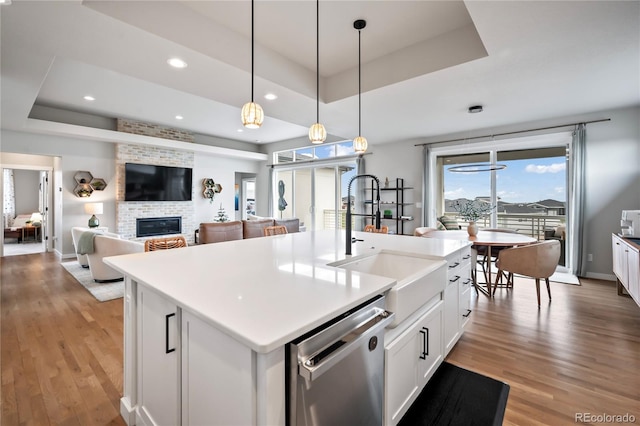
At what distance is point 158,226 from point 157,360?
23.3 ft

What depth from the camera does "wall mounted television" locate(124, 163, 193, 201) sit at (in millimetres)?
6777

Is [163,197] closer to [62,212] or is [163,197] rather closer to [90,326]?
[62,212]

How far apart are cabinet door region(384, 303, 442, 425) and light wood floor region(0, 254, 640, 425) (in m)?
0.56

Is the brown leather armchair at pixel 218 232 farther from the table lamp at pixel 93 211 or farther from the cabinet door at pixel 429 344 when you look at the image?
the cabinet door at pixel 429 344

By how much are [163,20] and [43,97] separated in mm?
4791

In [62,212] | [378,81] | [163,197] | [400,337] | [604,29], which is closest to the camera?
[400,337]

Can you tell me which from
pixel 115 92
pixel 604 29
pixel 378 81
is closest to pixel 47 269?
pixel 115 92

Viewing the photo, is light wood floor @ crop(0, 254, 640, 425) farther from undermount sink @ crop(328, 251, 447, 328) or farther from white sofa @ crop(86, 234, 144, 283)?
undermount sink @ crop(328, 251, 447, 328)

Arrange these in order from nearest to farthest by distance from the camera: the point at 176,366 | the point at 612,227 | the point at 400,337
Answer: the point at 176,366 < the point at 400,337 < the point at 612,227

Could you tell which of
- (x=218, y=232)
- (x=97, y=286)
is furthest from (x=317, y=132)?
(x=97, y=286)

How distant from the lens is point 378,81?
11.1ft

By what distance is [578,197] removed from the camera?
4.49 m

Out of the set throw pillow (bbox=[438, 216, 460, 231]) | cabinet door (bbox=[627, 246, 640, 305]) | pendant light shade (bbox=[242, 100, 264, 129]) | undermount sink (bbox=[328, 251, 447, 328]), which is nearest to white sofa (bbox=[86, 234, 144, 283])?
pendant light shade (bbox=[242, 100, 264, 129])

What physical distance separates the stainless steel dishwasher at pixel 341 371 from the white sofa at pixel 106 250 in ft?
13.5
